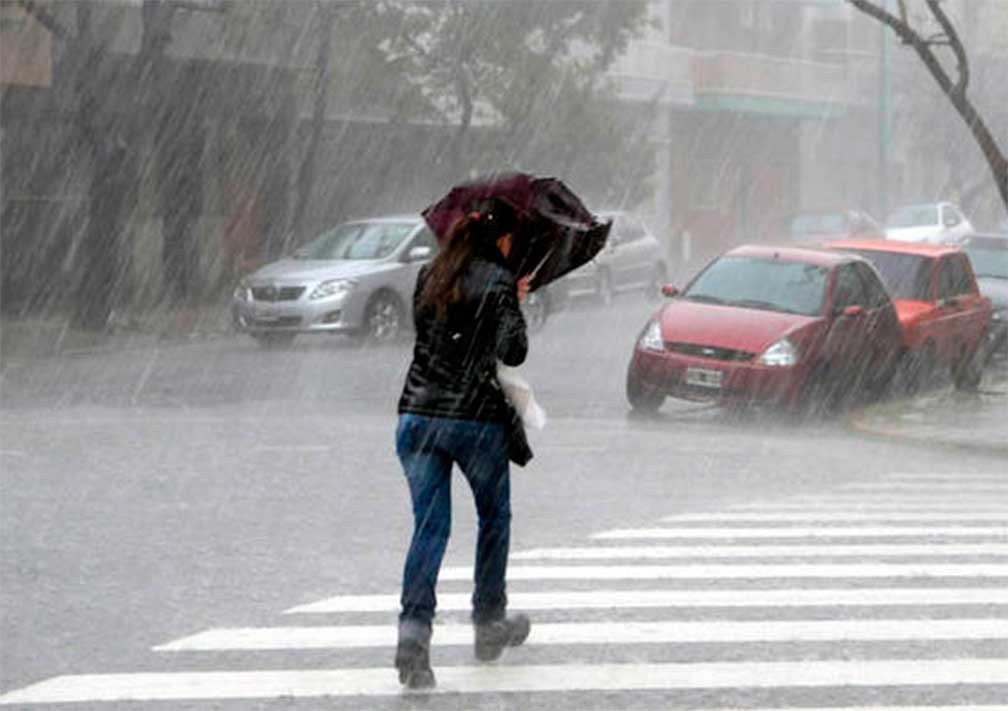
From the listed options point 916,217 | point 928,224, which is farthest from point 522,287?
point 916,217

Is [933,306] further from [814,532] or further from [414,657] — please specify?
[414,657]

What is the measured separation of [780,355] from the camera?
18.8 metres

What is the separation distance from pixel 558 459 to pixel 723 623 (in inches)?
261

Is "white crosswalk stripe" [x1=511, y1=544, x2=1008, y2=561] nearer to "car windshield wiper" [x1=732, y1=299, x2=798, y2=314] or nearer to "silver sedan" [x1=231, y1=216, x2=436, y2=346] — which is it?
"car windshield wiper" [x1=732, y1=299, x2=798, y2=314]

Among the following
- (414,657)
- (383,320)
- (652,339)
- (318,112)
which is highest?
(414,657)

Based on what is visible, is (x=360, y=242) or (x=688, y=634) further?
(x=360, y=242)

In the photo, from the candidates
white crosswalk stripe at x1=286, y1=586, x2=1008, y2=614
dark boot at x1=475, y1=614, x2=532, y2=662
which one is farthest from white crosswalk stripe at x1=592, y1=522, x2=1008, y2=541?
dark boot at x1=475, y1=614, x2=532, y2=662

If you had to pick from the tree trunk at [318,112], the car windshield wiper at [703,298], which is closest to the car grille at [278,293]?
the tree trunk at [318,112]

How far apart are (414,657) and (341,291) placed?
764 inches

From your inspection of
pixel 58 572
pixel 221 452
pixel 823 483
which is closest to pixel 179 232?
pixel 221 452

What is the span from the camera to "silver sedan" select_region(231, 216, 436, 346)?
87.3 feet

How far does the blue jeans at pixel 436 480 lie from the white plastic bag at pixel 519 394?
0.10m

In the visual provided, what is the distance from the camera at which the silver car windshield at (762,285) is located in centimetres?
1967

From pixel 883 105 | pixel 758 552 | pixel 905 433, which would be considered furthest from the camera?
pixel 883 105
